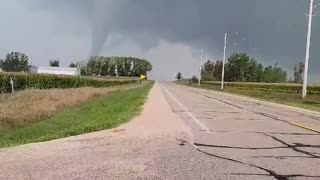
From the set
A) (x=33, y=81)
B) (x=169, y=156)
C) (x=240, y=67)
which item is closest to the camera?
(x=169, y=156)

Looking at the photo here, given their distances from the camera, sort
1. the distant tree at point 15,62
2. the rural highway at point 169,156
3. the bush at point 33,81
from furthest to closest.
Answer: the distant tree at point 15,62, the bush at point 33,81, the rural highway at point 169,156

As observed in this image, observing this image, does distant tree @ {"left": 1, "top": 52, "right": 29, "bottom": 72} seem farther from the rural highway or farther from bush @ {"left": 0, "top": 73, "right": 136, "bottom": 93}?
the rural highway

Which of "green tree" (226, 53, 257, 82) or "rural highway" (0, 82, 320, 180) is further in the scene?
"green tree" (226, 53, 257, 82)

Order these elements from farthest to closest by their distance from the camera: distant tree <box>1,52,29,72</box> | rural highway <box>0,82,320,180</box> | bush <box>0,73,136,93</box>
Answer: distant tree <box>1,52,29,72</box>, bush <box>0,73,136,93</box>, rural highway <box>0,82,320,180</box>

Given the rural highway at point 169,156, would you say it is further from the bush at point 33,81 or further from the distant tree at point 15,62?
the distant tree at point 15,62

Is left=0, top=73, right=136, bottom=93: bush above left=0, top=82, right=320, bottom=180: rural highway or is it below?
below

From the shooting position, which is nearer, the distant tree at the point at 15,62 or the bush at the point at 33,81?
the bush at the point at 33,81

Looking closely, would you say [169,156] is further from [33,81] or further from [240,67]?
[240,67]

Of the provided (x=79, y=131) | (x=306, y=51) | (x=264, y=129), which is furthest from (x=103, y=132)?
(x=306, y=51)

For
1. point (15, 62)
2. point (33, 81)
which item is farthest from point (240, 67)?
point (33, 81)

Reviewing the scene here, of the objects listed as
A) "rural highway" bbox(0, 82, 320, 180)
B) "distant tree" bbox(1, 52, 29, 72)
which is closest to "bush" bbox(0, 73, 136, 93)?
"rural highway" bbox(0, 82, 320, 180)

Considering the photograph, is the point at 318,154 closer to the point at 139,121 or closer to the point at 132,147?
the point at 132,147

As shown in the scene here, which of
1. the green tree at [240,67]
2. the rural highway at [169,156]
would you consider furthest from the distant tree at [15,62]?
the rural highway at [169,156]

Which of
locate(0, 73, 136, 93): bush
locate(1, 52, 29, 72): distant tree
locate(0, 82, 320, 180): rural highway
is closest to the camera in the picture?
locate(0, 82, 320, 180): rural highway
